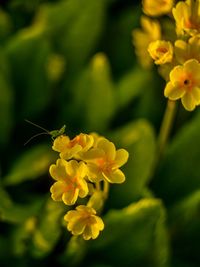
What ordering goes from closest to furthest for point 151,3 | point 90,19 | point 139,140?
point 151,3 < point 139,140 < point 90,19

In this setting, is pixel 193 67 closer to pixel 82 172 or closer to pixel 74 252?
pixel 82 172

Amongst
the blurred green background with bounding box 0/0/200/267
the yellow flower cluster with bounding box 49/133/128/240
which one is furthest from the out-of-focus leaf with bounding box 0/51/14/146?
the yellow flower cluster with bounding box 49/133/128/240

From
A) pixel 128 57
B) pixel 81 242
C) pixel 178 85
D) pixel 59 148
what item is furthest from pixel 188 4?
pixel 128 57

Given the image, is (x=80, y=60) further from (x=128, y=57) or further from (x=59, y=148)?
(x=59, y=148)

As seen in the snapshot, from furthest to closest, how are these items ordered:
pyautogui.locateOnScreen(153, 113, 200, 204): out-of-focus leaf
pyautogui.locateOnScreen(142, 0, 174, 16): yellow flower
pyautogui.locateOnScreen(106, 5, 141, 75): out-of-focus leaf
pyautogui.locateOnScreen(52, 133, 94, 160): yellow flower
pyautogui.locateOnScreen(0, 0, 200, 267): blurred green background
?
pyautogui.locateOnScreen(106, 5, 141, 75): out-of-focus leaf < pyautogui.locateOnScreen(153, 113, 200, 204): out-of-focus leaf < pyautogui.locateOnScreen(0, 0, 200, 267): blurred green background < pyautogui.locateOnScreen(142, 0, 174, 16): yellow flower < pyautogui.locateOnScreen(52, 133, 94, 160): yellow flower

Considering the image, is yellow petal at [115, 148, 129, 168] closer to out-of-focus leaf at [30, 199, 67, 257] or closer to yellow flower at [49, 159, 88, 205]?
yellow flower at [49, 159, 88, 205]

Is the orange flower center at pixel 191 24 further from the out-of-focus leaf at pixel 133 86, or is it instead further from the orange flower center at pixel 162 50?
the out-of-focus leaf at pixel 133 86
